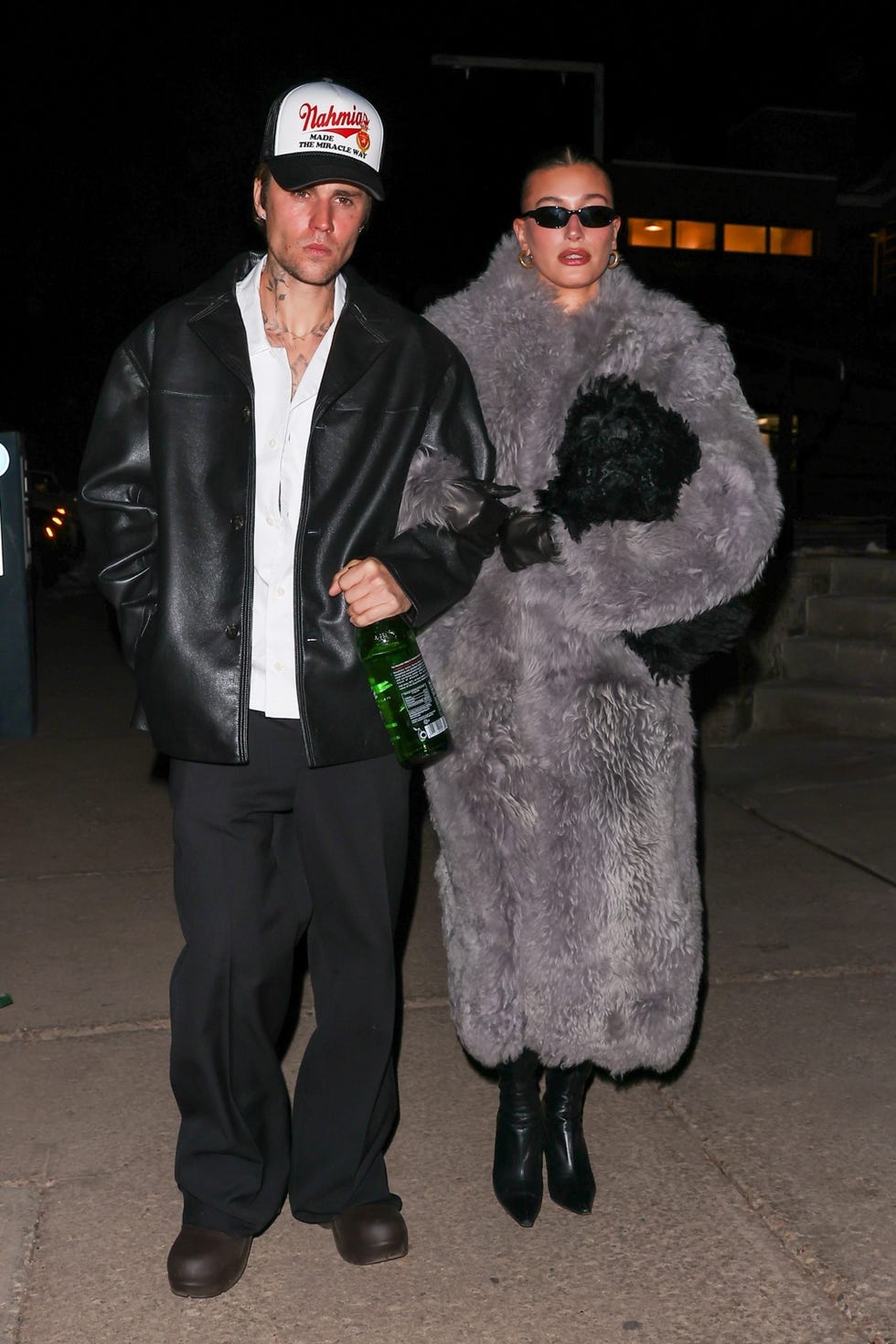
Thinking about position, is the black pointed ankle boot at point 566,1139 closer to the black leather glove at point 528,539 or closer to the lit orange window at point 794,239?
the black leather glove at point 528,539

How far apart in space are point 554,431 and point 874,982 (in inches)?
90.3

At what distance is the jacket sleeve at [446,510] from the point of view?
2742 millimetres

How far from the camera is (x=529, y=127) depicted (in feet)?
113

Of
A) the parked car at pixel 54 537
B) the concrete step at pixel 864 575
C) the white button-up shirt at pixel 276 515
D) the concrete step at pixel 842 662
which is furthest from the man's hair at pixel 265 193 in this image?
the parked car at pixel 54 537

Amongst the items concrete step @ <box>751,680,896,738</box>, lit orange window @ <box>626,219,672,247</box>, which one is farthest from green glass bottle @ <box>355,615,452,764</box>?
lit orange window @ <box>626,219,672,247</box>

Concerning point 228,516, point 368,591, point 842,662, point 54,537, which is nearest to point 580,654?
point 368,591

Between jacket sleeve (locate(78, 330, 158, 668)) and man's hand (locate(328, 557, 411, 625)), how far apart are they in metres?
0.40

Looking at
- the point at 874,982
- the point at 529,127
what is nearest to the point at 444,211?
the point at 529,127

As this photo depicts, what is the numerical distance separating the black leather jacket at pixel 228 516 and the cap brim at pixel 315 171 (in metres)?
0.24

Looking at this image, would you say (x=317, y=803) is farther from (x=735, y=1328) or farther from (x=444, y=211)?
(x=444, y=211)

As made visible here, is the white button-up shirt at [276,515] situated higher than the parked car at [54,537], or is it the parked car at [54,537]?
the white button-up shirt at [276,515]

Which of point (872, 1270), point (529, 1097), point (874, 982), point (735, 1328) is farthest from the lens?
point (874, 982)

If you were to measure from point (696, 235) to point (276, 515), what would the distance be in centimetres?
3530

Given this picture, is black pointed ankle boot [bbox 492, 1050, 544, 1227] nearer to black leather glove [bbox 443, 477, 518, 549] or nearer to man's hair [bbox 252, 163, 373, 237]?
black leather glove [bbox 443, 477, 518, 549]
